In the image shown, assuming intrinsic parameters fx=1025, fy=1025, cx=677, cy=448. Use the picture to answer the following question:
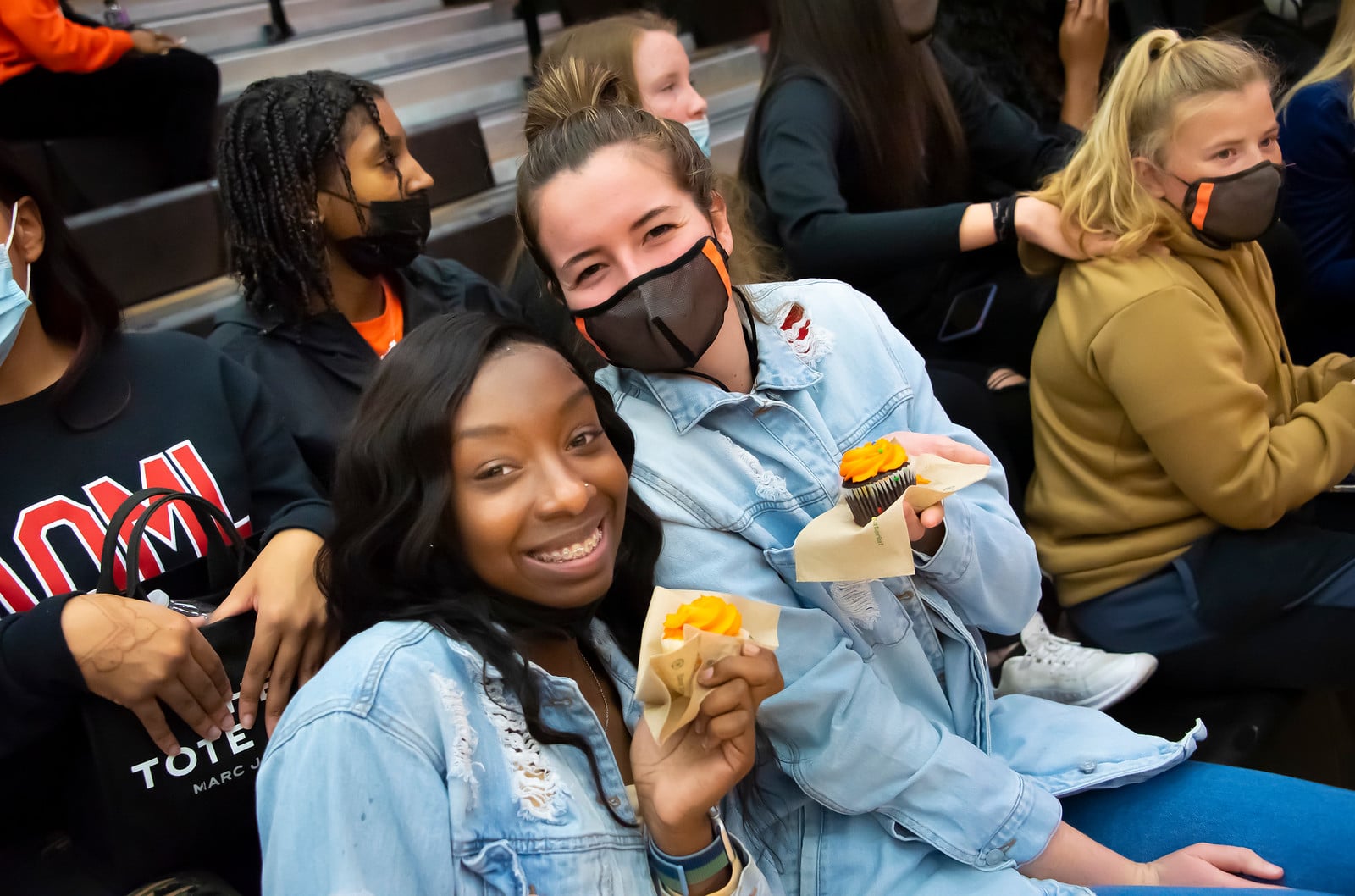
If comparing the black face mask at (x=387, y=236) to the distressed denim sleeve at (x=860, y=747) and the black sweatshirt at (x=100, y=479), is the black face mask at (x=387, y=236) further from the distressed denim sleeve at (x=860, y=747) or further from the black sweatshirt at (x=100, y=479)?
the distressed denim sleeve at (x=860, y=747)

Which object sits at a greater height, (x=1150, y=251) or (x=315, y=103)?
(x=315, y=103)

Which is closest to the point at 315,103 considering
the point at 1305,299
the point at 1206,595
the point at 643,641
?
the point at 643,641

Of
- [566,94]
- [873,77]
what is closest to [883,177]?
[873,77]

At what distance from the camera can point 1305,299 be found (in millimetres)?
2875

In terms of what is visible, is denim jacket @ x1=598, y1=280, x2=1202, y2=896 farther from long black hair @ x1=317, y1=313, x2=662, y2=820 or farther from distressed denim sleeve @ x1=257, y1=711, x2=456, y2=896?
distressed denim sleeve @ x1=257, y1=711, x2=456, y2=896

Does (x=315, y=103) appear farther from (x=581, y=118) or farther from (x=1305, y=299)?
(x=1305, y=299)

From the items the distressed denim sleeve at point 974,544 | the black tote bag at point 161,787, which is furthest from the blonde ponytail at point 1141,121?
the black tote bag at point 161,787

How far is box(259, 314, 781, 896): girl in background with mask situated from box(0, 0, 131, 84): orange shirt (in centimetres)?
278

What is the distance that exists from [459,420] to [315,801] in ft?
1.51

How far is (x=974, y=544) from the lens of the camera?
1.49 metres

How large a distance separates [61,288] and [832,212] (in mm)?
1783

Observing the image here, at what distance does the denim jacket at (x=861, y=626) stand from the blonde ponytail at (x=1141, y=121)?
65cm

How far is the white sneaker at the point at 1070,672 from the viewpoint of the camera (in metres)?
2.01

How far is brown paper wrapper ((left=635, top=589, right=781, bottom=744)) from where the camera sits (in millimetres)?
1077
